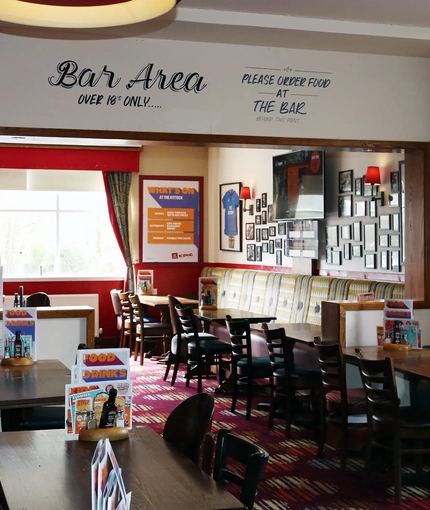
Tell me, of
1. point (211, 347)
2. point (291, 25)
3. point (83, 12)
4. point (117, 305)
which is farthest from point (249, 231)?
point (83, 12)

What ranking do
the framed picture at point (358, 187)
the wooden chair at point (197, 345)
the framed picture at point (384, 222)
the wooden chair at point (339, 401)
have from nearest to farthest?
the wooden chair at point (339, 401), the framed picture at point (384, 222), the wooden chair at point (197, 345), the framed picture at point (358, 187)

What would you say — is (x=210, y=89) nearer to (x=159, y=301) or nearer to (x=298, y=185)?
(x=298, y=185)

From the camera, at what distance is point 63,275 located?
1227cm

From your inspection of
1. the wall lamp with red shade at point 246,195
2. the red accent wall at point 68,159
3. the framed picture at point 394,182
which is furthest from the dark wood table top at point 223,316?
the red accent wall at point 68,159

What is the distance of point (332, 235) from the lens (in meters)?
8.96

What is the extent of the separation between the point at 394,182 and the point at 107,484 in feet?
→ 21.8

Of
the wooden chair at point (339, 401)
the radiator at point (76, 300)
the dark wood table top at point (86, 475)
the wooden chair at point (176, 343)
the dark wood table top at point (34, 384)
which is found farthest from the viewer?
the radiator at point (76, 300)

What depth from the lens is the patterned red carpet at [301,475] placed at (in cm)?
482

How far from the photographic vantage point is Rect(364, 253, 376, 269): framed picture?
8.16 metres

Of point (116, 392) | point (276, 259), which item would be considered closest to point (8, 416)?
point (116, 392)

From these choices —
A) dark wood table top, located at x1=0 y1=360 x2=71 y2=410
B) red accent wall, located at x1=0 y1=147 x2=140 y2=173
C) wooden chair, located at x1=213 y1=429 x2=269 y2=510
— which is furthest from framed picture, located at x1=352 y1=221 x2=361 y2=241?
wooden chair, located at x1=213 y1=429 x2=269 y2=510

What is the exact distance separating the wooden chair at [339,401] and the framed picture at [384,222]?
244 centimetres

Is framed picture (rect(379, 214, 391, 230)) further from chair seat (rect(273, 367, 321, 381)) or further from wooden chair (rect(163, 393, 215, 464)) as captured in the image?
wooden chair (rect(163, 393, 215, 464))

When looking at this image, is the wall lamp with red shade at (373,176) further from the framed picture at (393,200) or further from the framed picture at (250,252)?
the framed picture at (250,252)
